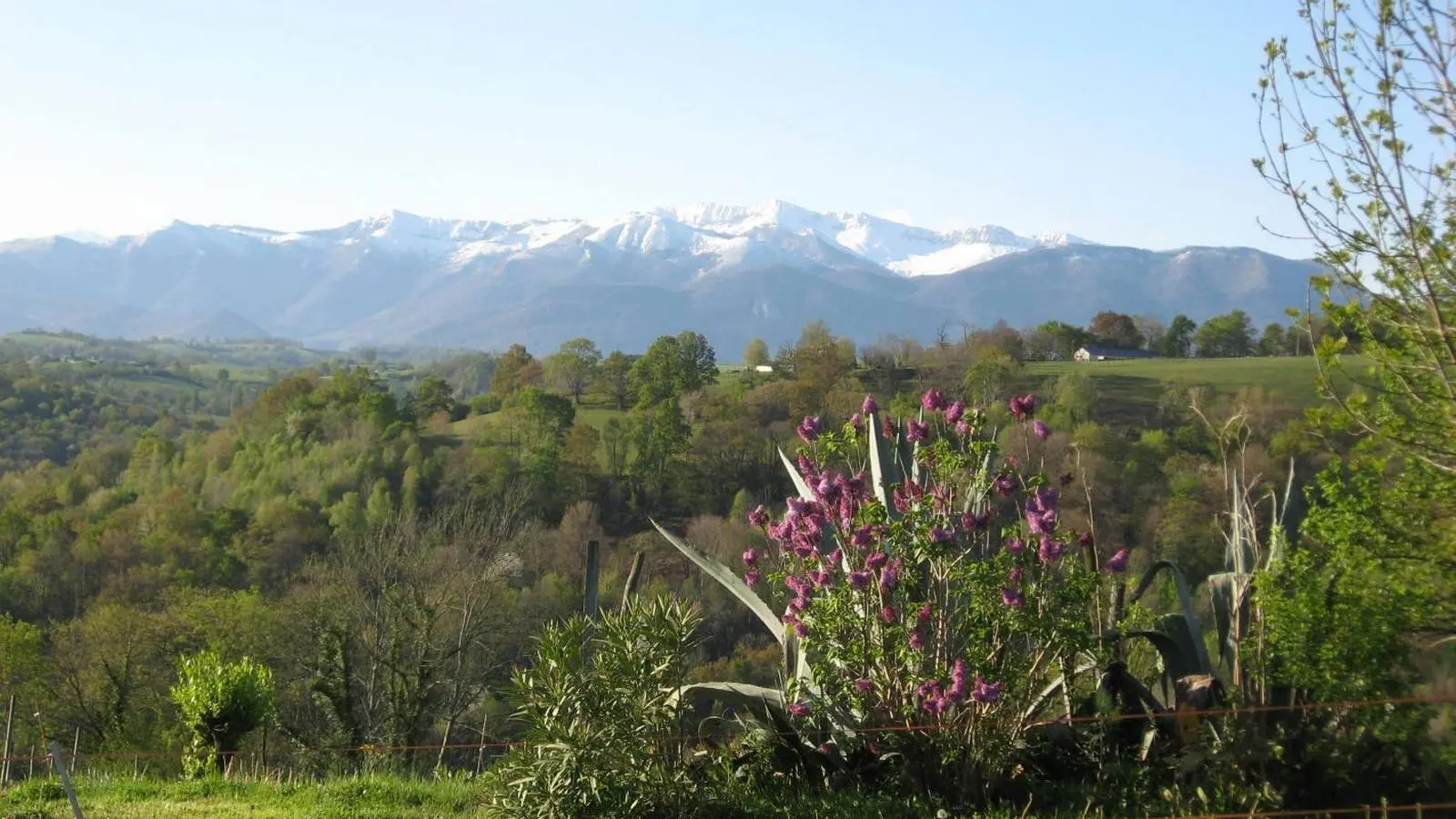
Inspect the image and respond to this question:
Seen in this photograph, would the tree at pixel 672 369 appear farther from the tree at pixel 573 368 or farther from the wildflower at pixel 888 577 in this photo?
the wildflower at pixel 888 577

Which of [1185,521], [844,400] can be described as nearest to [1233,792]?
[1185,521]

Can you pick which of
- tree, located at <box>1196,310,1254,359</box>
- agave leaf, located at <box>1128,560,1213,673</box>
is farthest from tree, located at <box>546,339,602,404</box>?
agave leaf, located at <box>1128,560,1213,673</box>

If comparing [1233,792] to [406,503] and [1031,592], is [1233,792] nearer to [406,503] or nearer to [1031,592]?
[1031,592]

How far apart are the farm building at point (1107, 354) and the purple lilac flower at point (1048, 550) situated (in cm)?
7440

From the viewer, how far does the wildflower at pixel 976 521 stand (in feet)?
17.7

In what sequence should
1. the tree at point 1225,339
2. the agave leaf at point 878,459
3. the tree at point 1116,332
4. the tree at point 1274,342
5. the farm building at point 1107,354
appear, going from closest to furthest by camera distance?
the agave leaf at point 878,459, the farm building at point 1107,354, the tree at point 1274,342, the tree at point 1225,339, the tree at point 1116,332

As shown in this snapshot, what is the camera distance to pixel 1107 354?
8244 cm

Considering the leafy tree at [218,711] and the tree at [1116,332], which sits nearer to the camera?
the leafy tree at [218,711]

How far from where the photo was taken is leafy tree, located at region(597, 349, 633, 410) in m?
76.9

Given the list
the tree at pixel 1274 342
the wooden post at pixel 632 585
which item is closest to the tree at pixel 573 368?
the tree at pixel 1274 342

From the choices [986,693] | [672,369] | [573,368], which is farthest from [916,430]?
[573,368]

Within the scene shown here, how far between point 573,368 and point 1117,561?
77406 mm

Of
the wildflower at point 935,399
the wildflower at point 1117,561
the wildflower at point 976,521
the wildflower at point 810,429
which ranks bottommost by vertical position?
the wildflower at point 1117,561

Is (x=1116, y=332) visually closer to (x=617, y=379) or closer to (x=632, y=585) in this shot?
(x=617, y=379)
